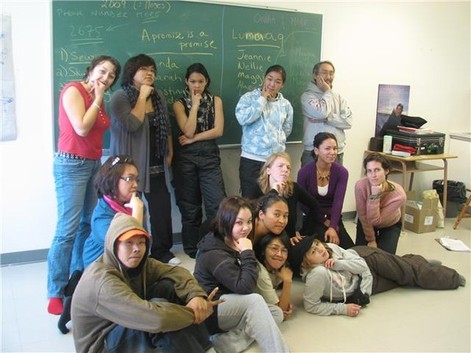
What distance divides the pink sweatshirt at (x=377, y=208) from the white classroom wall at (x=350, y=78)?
0.93m

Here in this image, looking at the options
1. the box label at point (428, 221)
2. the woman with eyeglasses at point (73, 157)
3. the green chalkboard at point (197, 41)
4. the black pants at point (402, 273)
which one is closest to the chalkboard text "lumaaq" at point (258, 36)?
the green chalkboard at point (197, 41)

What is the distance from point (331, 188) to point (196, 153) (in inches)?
39.6

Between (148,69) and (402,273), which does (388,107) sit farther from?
(148,69)

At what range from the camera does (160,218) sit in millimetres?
3246

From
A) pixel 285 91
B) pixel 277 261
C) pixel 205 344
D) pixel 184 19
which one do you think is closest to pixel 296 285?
pixel 277 261

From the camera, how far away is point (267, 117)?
3324mm

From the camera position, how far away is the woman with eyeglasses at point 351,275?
8.38 ft

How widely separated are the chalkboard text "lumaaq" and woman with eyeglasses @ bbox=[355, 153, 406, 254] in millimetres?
1246

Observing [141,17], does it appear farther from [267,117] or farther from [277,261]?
[277,261]

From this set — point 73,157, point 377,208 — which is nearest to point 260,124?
point 377,208

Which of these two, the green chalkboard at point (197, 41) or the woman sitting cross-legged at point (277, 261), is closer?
the woman sitting cross-legged at point (277, 261)

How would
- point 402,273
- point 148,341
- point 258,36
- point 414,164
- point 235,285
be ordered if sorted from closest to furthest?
1. point 148,341
2. point 235,285
3. point 402,273
4. point 258,36
5. point 414,164

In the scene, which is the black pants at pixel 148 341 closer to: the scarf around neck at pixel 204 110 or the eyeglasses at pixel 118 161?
the eyeglasses at pixel 118 161

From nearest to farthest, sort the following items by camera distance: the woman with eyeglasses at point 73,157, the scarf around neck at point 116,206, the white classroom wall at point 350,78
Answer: the scarf around neck at point 116,206, the woman with eyeglasses at point 73,157, the white classroom wall at point 350,78
